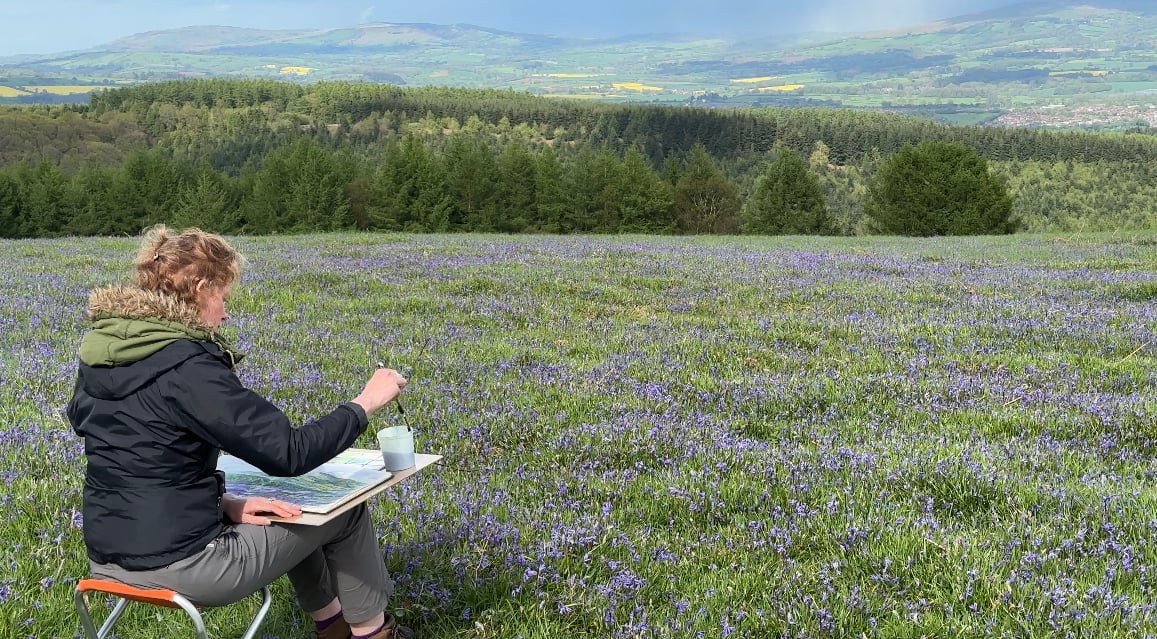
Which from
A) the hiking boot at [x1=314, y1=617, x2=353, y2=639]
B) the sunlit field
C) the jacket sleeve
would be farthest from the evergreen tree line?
the jacket sleeve

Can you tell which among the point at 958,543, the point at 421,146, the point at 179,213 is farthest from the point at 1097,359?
the point at 179,213

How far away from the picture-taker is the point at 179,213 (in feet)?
250

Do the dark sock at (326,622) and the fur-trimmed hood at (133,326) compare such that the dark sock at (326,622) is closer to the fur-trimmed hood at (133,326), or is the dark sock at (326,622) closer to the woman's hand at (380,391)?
the woman's hand at (380,391)

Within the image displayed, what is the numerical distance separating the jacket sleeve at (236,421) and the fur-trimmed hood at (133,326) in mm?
155

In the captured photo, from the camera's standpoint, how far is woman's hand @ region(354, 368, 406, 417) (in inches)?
127

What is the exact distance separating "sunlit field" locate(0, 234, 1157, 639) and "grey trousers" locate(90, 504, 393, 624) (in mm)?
450

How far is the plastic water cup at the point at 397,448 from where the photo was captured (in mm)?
3350

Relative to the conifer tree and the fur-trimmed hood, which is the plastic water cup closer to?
the fur-trimmed hood

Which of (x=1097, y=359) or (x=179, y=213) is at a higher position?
(x=1097, y=359)

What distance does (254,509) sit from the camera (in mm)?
3172

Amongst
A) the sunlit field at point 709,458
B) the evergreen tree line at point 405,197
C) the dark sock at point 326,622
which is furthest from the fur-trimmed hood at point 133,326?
the evergreen tree line at point 405,197

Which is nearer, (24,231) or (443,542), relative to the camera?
(443,542)

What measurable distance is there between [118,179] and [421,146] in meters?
37.8

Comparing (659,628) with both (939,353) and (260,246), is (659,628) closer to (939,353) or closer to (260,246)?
(939,353)
